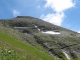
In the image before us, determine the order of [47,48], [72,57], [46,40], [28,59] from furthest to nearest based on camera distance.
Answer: [46,40], [47,48], [72,57], [28,59]

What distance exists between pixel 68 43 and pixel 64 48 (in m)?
11.3

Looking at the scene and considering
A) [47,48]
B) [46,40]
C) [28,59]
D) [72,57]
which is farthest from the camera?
[46,40]

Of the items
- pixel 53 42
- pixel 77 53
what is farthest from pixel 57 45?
pixel 77 53

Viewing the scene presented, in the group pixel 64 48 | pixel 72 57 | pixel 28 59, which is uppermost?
pixel 64 48

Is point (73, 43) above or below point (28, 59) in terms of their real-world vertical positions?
above

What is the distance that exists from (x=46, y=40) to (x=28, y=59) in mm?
173006

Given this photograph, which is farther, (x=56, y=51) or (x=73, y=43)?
(x=73, y=43)

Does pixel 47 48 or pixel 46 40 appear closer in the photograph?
pixel 47 48

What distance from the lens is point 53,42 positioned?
19625cm

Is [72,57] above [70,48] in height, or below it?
below

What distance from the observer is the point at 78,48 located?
189250 mm

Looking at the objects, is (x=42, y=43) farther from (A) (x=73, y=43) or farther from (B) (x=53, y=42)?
(A) (x=73, y=43)

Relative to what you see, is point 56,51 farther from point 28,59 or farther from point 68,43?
point 28,59

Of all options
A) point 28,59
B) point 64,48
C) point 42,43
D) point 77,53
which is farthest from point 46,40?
point 28,59
